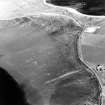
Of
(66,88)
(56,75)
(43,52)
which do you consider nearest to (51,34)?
(43,52)

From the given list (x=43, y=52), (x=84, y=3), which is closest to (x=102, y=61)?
(x=43, y=52)

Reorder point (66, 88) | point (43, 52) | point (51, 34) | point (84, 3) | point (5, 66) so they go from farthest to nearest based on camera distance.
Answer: point (84, 3), point (51, 34), point (43, 52), point (5, 66), point (66, 88)

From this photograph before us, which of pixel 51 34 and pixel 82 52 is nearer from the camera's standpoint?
pixel 82 52

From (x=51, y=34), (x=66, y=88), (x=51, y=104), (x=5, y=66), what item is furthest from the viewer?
(x=51, y=34)

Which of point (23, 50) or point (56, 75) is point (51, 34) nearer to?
point (23, 50)

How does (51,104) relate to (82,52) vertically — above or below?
below

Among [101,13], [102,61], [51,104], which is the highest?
[101,13]

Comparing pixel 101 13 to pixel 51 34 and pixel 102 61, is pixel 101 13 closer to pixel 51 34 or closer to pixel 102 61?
pixel 51 34
